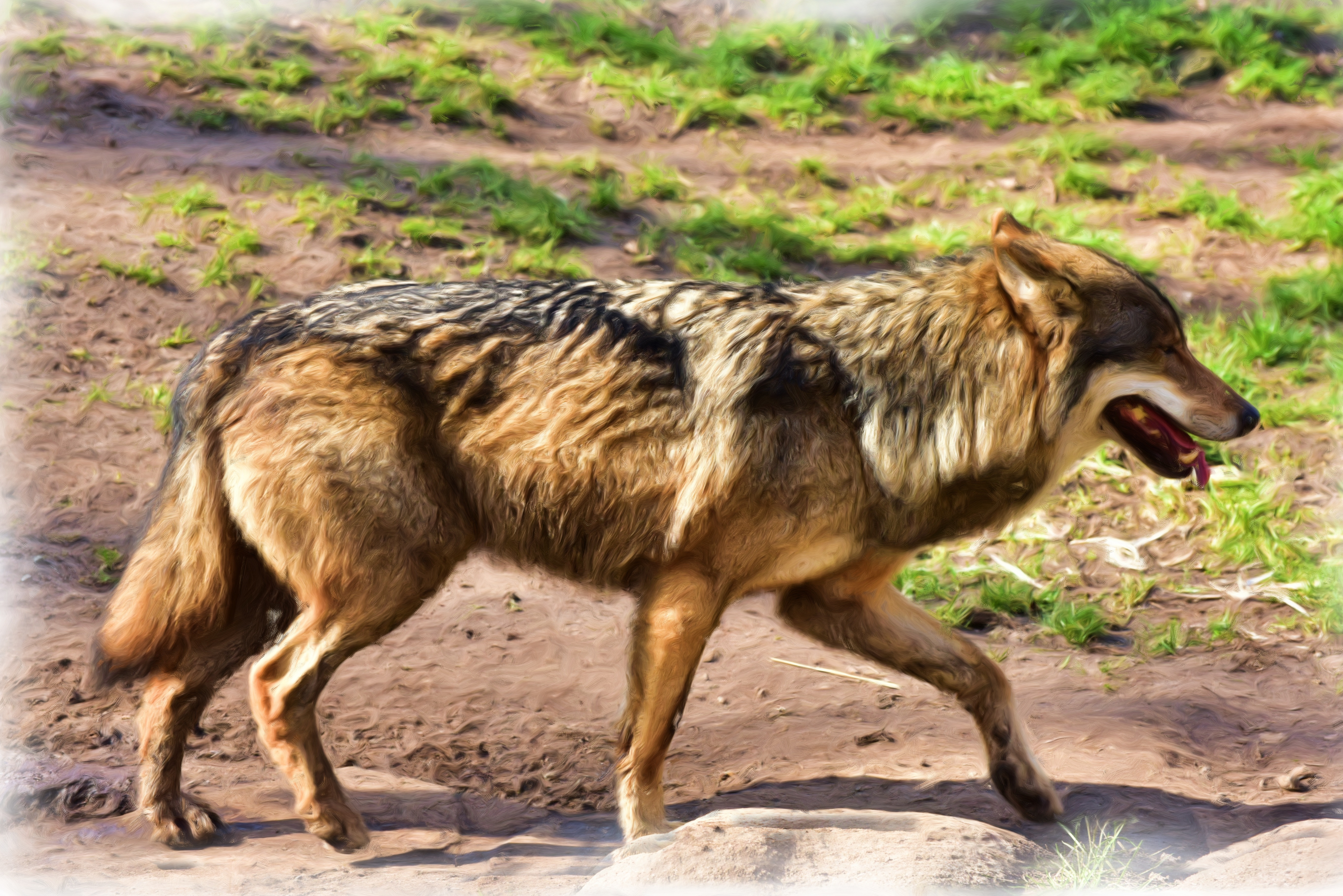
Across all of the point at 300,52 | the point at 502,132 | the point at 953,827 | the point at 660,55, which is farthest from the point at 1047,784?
the point at 300,52

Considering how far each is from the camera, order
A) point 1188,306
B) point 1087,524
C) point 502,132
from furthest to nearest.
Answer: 1. point 502,132
2. point 1188,306
3. point 1087,524

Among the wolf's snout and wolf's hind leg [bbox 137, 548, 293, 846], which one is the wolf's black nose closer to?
the wolf's snout

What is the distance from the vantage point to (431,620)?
5.82m

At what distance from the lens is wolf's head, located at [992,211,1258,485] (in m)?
3.80

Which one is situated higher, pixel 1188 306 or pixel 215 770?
pixel 1188 306

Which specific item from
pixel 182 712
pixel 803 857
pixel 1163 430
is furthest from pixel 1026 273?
pixel 182 712

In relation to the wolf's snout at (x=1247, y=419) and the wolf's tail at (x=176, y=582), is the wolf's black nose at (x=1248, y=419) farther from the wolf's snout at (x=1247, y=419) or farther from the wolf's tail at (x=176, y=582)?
the wolf's tail at (x=176, y=582)

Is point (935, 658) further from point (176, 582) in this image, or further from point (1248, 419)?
point (176, 582)

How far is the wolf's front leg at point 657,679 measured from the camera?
12.9ft

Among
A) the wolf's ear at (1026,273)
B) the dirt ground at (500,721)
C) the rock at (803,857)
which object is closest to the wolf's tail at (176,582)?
the dirt ground at (500,721)

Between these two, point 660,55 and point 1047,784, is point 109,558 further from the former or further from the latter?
point 660,55

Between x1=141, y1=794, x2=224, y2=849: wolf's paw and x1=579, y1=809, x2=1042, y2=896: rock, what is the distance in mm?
1512

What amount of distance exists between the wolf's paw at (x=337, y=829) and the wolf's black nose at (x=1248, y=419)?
121 inches

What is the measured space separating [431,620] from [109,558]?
Result: 62.5 inches
